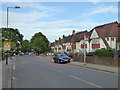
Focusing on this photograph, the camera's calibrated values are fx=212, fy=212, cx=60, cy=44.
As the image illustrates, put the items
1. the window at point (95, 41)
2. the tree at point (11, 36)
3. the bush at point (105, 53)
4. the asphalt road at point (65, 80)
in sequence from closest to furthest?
the asphalt road at point (65, 80) → the bush at point (105, 53) → the tree at point (11, 36) → the window at point (95, 41)

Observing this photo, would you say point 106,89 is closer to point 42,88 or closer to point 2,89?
point 42,88

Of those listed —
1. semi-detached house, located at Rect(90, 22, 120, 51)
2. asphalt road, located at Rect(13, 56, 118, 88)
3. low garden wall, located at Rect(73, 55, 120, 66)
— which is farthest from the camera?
semi-detached house, located at Rect(90, 22, 120, 51)

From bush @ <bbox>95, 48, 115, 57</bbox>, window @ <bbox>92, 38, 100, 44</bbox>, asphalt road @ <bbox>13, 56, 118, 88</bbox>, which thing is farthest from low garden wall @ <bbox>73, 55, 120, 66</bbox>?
window @ <bbox>92, 38, 100, 44</bbox>

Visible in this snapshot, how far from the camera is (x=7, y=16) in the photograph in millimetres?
29859

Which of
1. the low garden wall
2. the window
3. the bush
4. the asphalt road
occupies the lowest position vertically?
the asphalt road

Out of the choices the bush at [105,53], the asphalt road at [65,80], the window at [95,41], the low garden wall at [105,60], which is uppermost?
the window at [95,41]

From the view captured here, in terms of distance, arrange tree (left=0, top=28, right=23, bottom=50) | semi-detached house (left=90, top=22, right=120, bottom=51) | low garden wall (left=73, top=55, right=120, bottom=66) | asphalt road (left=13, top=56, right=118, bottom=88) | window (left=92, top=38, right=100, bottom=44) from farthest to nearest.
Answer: window (left=92, top=38, right=100, bottom=44) → semi-detached house (left=90, top=22, right=120, bottom=51) → tree (left=0, top=28, right=23, bottom=50) → low garden wall (left=73, top=55, right=120, bottom=66) → asphalt road (left=13, top=56, right=118, bottom=88)

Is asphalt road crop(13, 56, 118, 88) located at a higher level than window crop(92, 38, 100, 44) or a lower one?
lower

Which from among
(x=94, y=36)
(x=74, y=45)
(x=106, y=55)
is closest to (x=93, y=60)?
(x=106, y=55)

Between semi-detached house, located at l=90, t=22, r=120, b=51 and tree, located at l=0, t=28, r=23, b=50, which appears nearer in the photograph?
tree, located at l=0, t=28, r=23, b=50

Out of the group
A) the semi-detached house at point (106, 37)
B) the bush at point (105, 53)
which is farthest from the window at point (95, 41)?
the bush at point (105, 53)

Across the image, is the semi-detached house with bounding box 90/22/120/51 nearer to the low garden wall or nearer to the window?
the window

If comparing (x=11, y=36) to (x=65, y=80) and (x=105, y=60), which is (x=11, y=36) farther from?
(x=65, y=80)

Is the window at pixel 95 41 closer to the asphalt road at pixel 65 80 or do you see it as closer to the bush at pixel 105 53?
the bush at pixel 105 53
